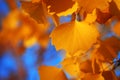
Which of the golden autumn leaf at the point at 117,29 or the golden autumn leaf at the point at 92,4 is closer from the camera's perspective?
the golden autumn leaf at the point at 92,4

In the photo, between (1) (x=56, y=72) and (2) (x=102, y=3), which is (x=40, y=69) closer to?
(1) (x=56, y=72)

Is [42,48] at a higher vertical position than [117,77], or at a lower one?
lower

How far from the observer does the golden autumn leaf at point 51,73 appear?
1.42 feet

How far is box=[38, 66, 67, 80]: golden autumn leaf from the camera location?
1.42 feet

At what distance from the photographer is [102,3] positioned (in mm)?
354

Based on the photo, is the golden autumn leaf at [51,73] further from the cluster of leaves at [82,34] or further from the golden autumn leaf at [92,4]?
the golden autumn leaf at [92,4]

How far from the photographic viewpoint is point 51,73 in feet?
1.44

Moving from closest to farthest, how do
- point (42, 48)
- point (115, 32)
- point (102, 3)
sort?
point (102, 3)
point (115, 32)
point (42, 48)

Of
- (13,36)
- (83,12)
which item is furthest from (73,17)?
(13,36)

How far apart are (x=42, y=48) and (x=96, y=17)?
1.81 meters

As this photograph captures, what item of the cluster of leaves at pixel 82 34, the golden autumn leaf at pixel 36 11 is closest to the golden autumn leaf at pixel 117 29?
the cluster of leaves at pixel 82 34

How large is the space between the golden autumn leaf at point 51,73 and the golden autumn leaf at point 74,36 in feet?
0.18

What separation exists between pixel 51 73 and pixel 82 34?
83 mm

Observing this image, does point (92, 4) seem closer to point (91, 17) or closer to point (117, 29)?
point (91, 17)
